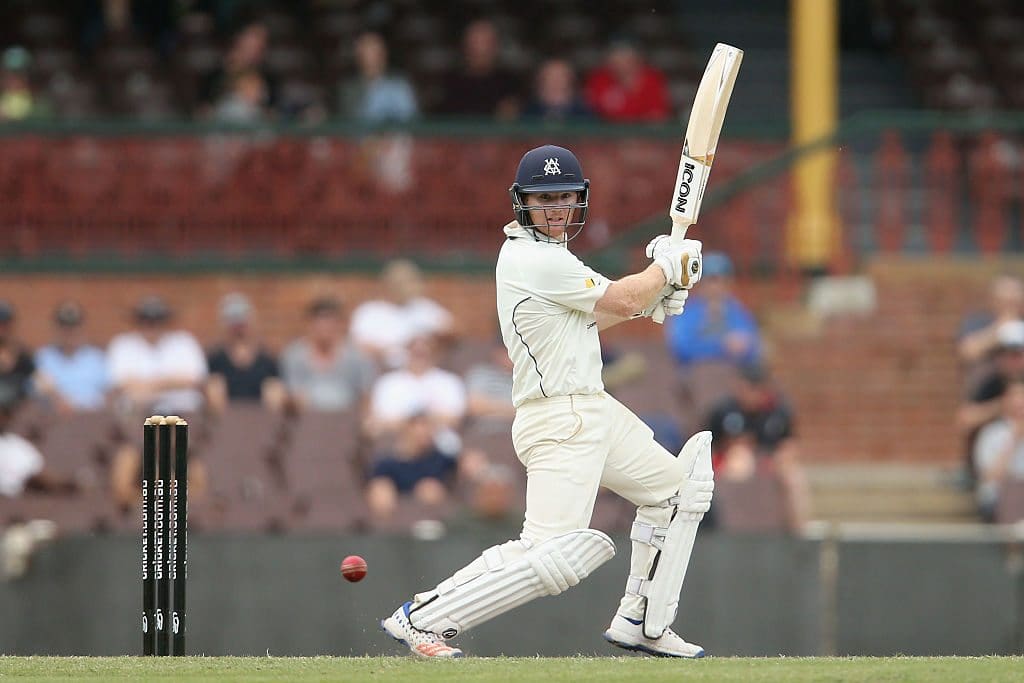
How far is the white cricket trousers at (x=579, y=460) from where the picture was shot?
677 centimetres

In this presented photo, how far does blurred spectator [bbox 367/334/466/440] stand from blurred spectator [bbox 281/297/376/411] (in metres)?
0.31

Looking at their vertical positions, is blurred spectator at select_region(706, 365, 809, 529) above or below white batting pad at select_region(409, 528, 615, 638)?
above

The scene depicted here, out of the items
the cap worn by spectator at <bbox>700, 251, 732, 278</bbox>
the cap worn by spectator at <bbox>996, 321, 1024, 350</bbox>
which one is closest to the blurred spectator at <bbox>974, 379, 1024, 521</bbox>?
the cap worn by spectator at <bbox>996, 321, 1024, 350</bbox>

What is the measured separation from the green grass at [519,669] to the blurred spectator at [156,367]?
4758 millimetres

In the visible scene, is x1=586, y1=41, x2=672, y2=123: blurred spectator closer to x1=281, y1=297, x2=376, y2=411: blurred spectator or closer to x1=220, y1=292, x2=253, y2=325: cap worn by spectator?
x1=281, y1=297, x2=376, y2=411: blurred spectator

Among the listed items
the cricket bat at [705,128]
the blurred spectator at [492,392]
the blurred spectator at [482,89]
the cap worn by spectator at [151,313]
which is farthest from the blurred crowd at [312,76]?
the cricket bat at [705,128]

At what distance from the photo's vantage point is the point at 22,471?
11.1 meters

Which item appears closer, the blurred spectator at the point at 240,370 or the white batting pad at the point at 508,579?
the white batting pad at the point at 508,579

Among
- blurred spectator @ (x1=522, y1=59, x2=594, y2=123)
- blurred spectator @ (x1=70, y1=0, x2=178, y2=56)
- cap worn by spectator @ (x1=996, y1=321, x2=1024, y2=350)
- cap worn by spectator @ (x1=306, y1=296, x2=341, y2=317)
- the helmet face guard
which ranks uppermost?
blurred spectator @ (x1=70, y1=0, x2=178, y2=56)

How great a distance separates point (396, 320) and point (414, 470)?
5.78 feet

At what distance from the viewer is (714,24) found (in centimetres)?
1681

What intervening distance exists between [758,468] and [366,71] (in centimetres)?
470

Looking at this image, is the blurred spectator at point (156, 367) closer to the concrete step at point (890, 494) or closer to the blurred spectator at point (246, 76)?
the blurred spectator at point (246, 76)

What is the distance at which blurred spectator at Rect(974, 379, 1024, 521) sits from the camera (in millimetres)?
11070
